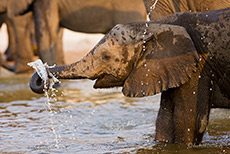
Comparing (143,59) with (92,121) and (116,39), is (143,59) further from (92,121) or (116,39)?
(92,121)

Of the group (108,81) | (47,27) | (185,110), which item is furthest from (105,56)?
(47,27)

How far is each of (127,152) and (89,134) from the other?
727 millimetres

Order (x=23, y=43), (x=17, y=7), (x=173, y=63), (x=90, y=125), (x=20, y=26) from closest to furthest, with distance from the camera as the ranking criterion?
(x=173, y=63)
(x=90, y=125)
(x=17, y=7)
(x=20, y=26)
(x=23, y=43)

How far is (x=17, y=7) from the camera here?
9.15 m

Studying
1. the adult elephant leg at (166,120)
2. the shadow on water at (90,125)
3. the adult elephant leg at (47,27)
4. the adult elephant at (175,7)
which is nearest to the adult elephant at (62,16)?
the adult elephant leg at (47,27)

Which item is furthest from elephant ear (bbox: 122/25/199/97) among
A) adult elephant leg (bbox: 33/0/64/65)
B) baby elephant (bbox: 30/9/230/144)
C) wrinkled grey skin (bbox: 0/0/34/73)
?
wrinkled grey skin (bbox: 0/0/34/73)

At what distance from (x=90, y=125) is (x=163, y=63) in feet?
4.44

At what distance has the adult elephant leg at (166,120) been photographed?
152 inches

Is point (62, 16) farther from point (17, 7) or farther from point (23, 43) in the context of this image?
point (23, 43)

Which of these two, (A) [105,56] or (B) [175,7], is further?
(B) [175,7]

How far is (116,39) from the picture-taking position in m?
3.64

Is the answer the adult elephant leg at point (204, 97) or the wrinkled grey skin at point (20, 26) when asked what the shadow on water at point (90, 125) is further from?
the wrinkled grey skin at point (20, 26)

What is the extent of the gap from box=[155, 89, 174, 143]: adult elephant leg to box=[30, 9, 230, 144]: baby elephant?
4.6 inches

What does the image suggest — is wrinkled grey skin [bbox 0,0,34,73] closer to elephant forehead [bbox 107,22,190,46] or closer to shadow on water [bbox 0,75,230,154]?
shadow on water [bbox 0,75,230,154]
